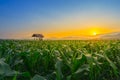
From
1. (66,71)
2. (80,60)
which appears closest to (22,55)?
(66,71)

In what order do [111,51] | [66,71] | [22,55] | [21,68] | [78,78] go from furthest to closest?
1. [111,51]
2. [22,55]
3. [21,68]
4. [66,71]
5. [78,78]

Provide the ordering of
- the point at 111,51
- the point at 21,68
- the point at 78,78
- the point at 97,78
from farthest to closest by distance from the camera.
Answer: the point at 111,51 < the point at 21,68 < the point at 97,78 < the point at 78,78

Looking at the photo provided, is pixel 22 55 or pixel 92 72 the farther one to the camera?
pixel 22 55

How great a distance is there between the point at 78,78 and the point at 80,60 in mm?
166

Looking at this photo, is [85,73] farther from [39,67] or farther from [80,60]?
[39,67]

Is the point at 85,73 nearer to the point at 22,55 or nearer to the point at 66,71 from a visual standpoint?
the point at 66,71

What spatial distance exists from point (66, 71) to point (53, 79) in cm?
32

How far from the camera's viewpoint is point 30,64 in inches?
121

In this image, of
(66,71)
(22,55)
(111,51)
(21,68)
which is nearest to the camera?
(66,71)

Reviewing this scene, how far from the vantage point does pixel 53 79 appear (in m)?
2.36

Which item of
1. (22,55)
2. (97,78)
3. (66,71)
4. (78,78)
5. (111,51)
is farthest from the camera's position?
(111,51)

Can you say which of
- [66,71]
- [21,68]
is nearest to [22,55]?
[21,68]

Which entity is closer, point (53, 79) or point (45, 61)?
point (53, 79)

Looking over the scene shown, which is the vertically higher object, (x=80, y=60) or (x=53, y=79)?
(x=80, y=60)
